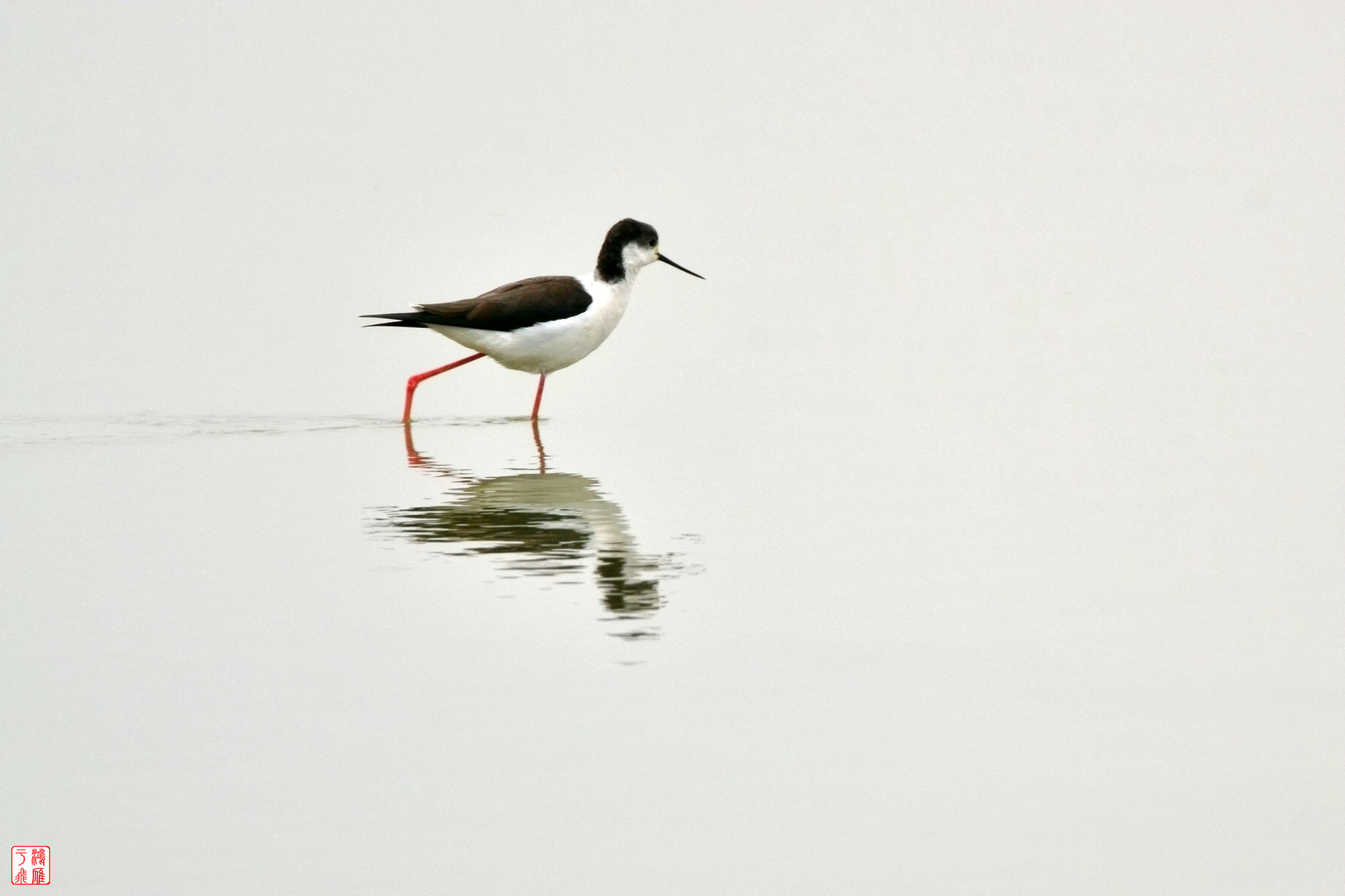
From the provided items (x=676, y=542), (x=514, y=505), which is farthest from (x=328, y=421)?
(x=676, y=542)

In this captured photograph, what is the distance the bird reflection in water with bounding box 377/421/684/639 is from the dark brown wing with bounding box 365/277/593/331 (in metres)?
1.87

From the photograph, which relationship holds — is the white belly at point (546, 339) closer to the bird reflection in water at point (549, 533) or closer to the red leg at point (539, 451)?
the red leg at point (539, 451)

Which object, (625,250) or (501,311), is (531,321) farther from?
(625,250)

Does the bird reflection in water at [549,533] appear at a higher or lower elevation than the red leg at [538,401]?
lower

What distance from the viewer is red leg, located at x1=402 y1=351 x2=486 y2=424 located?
9836 mm

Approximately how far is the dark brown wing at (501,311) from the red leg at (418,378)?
0.35 meters

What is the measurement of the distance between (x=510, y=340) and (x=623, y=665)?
5.13 meters

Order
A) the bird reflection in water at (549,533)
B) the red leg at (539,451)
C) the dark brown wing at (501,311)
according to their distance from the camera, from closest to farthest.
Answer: the bird reflection in water at (549,533), the red leg at (539,451), the dark brown wing at (501,311)

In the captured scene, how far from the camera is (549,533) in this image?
21.7 feet

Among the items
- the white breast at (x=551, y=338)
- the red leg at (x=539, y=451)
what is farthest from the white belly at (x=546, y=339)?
the red leg at (x=539, y=451)

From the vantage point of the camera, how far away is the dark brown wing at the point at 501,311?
386 inches

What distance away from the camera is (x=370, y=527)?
22.2ft

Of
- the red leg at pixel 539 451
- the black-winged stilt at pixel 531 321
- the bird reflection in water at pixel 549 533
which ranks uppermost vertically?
the black-winged stilt at pixel 531 321

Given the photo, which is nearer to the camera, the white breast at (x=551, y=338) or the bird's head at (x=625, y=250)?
the white breast at (x=551, y=338)
